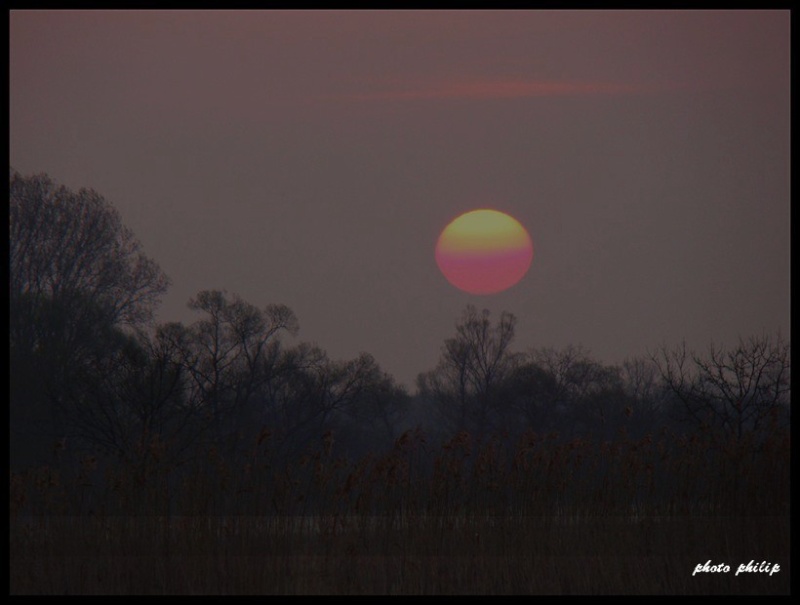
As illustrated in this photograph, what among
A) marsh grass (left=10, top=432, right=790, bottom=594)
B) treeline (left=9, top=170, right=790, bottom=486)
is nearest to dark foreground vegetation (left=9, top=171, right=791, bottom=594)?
marsh grass (left=10, top=432, right=790, bottom=594)

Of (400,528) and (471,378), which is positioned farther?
(471,378)

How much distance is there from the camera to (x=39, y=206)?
31.0m

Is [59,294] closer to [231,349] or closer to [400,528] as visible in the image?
[231,349]

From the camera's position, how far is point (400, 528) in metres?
10.4

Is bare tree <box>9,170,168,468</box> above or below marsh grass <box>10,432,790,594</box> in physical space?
above

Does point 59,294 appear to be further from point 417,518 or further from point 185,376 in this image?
point 417,518

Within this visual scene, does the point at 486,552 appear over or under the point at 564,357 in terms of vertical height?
under

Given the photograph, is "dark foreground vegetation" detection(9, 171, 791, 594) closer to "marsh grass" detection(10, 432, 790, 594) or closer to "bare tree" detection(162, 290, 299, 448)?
"marsh grass" detection(10, 432, 790, 594)

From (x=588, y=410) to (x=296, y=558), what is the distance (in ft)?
81.3

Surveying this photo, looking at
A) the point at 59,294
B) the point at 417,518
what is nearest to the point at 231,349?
the point at 59,294

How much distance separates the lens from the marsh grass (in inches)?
385

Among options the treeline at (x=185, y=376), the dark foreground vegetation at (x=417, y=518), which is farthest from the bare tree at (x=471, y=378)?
the dark foreground vegetation at (x=417, y=518)
